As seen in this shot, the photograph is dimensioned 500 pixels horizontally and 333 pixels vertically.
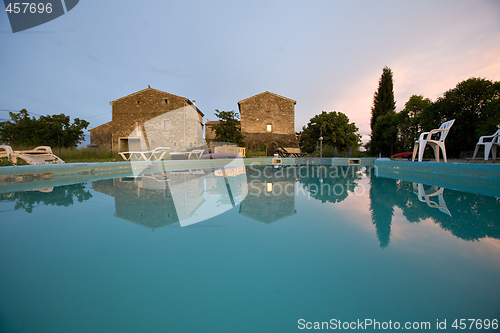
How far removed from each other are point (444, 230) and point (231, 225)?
1.83 metres

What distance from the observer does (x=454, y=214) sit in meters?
2.07

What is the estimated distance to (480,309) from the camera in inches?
30.6

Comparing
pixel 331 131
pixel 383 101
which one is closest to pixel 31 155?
pixel 331 131

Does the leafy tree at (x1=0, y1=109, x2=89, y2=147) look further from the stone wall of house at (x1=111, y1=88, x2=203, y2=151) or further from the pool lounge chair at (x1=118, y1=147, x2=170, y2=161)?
the stone wall of house at (x1=111, y1=88, x2=203, y2=151)

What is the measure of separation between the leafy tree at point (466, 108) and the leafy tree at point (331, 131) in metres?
6.94

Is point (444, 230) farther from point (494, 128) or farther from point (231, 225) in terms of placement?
point (494, 128)

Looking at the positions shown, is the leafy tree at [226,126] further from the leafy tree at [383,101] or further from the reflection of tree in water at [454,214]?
→ the reflection of tree in water at [454,214]

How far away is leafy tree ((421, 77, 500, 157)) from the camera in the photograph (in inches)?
311

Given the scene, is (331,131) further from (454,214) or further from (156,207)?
(156,207)

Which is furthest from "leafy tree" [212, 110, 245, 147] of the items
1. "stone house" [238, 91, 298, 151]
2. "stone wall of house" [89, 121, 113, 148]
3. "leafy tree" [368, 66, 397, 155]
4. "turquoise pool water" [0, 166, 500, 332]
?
"turquoise pool water" [0, 166, 500, 332]

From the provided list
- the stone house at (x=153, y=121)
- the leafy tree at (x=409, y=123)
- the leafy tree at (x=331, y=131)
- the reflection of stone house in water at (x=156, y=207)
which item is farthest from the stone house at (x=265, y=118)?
the reflection of stone house in water at (x=156, y=207)

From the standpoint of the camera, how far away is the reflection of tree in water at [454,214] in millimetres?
1596

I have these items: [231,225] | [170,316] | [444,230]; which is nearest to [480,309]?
[444,230]

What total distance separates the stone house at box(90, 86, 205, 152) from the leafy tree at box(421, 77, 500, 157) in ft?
51.9
